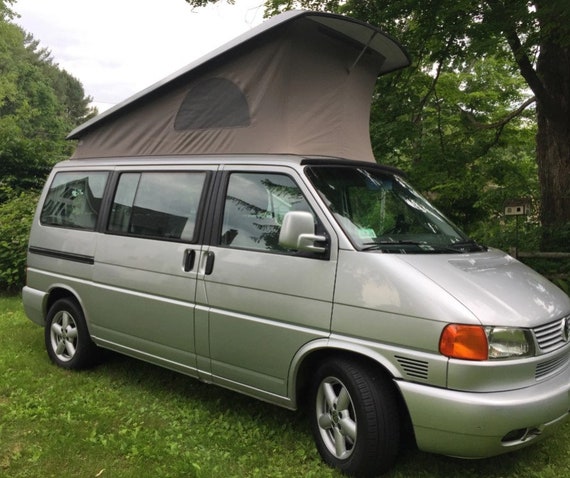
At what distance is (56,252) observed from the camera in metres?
5.30

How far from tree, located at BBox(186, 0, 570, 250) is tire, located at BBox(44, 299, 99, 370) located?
5.05m

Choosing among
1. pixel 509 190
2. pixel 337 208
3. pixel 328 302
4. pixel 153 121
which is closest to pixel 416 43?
pixel 509 190

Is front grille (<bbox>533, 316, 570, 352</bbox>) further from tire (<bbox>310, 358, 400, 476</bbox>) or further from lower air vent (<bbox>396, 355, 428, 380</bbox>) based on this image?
tire (<bbox>310, 358, 400, 476</bbox>)

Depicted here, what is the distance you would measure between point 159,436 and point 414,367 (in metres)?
2.01

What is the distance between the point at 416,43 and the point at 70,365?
5812mm

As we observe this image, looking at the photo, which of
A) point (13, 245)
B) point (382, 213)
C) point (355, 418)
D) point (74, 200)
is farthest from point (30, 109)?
point (355, 418)

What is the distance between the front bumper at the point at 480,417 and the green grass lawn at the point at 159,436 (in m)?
0.52

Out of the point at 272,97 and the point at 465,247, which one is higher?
the point at 272,97

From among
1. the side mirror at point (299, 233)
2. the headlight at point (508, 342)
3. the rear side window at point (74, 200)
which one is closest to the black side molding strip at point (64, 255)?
the rear side window at point (74, 200)

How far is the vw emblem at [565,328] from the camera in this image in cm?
324

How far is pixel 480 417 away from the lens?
2.77m

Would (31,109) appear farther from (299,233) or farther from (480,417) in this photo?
(480,417)

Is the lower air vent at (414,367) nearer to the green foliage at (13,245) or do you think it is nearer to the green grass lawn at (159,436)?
the green grass lawn at (159,436)

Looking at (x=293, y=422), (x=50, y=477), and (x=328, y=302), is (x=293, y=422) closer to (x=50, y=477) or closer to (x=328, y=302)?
(x=328, y=302)
